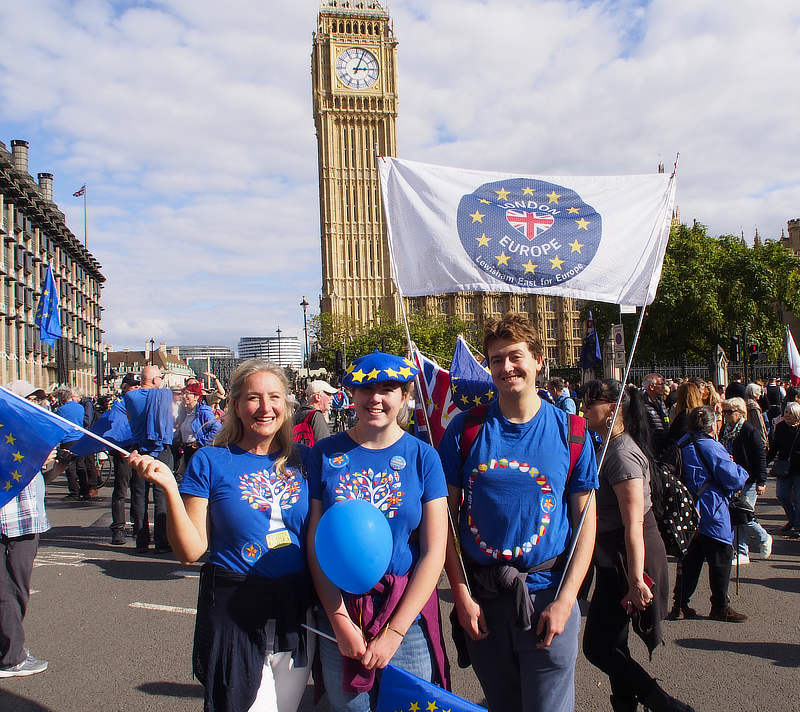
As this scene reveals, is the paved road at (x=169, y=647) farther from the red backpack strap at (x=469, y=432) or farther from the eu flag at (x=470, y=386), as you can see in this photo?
the red backpack strap at (x=469, y=432)

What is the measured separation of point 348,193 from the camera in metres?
84.4

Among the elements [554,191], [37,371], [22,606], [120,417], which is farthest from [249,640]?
[37,371]

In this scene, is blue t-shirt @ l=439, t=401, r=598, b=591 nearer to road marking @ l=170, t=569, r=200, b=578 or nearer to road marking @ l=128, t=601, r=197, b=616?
road marking @ l=128, t=601, r=197, b=616

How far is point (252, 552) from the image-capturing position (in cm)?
261

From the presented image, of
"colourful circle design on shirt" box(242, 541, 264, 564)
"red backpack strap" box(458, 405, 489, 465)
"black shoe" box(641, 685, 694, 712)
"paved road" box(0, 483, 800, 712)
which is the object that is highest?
"red backpack strap" box(458, 405, 489, 465)

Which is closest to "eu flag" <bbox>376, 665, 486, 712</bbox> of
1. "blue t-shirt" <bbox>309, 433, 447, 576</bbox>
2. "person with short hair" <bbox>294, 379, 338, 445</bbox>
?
"blue t-shirt" <bbox>309, 433, 447, 576</bbox>

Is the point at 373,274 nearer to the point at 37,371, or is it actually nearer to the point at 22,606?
the point at 37,371

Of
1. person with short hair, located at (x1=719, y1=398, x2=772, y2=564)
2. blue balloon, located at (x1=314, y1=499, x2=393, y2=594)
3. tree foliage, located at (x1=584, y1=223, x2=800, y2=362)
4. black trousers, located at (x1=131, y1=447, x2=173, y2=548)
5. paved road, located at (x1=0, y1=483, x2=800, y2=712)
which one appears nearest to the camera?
blue balloon, located at (x1=314, y1=499, x2=393, y2=594)

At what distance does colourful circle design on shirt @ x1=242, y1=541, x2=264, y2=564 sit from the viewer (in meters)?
2.61

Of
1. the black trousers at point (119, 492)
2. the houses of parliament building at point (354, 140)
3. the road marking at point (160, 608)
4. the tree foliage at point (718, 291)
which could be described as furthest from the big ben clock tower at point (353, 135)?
the road marking at point (160, 608)

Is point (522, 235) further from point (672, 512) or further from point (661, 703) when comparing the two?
point (661, 703)

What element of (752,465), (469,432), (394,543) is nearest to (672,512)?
(469,432)

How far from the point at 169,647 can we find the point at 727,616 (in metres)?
4.07

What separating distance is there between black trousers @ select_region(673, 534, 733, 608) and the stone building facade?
30783 mm
